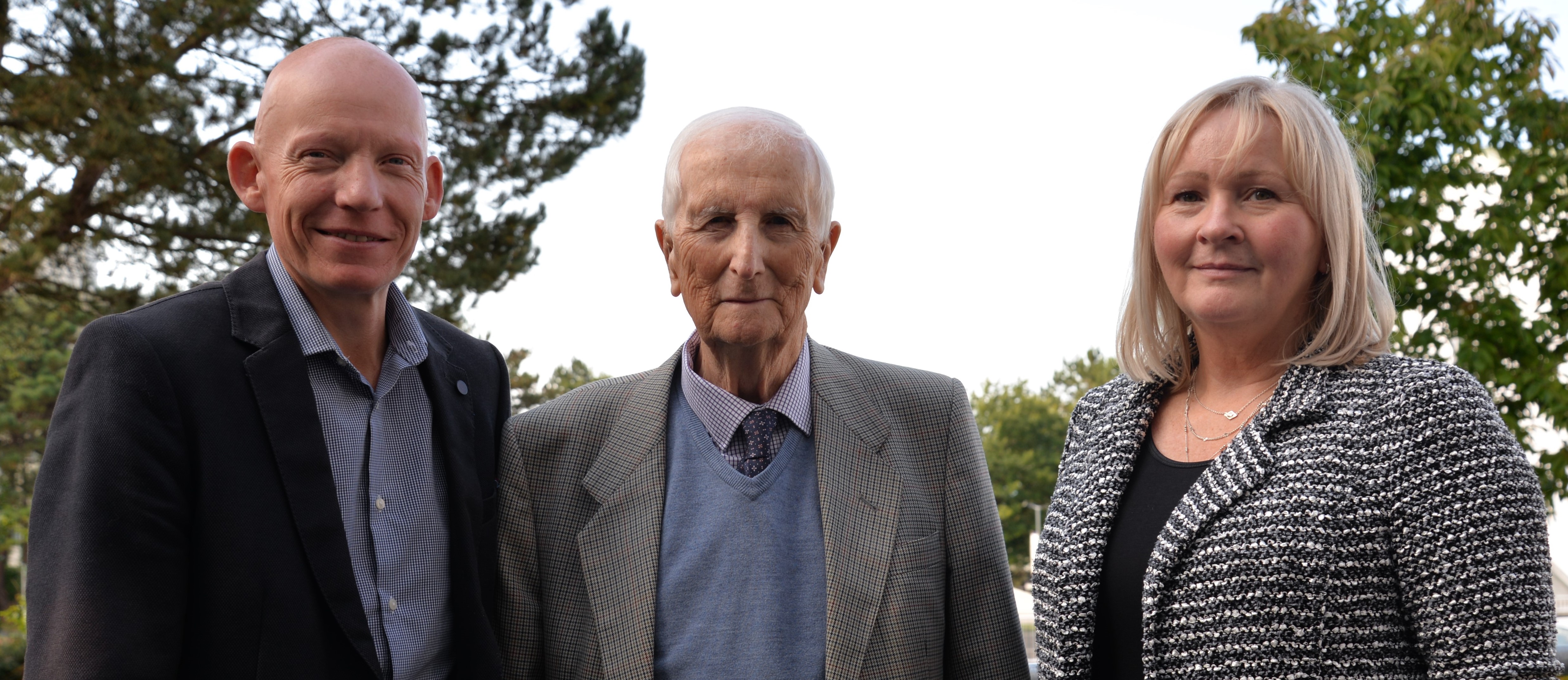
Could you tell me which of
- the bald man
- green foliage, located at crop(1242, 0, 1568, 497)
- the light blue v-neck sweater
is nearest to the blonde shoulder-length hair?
the light blue v-neck sweater

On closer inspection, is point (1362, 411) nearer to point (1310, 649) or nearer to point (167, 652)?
point (1310, 649)

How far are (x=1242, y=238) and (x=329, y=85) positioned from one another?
1.78 m

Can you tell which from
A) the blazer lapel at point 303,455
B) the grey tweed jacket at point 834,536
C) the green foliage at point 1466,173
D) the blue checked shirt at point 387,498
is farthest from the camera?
the green foliage at point 1466,173

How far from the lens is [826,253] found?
101 inches

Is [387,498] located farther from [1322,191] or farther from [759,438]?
[1322,191]

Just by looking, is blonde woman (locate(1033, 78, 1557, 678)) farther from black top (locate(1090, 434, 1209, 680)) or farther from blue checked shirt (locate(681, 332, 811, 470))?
blue checked shirt (locate(681, 332, 811, 470))

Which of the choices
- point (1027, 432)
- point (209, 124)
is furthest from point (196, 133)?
point (1027, 432)

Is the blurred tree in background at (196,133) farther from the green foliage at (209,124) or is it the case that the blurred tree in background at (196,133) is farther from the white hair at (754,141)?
the white hair at (754,141)

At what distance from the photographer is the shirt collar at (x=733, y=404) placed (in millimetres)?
→ 2473

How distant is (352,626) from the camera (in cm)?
209

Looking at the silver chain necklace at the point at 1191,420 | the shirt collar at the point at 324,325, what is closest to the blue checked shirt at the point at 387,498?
the shirt collar at the point at 324,325

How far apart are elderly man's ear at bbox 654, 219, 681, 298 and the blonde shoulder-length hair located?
3.29ft

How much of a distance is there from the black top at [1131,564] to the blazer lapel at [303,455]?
1.39m

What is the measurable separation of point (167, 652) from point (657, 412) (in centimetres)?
102
